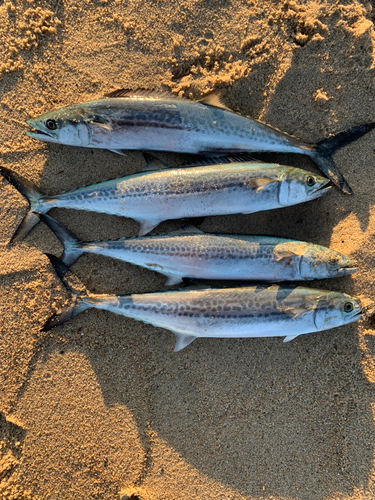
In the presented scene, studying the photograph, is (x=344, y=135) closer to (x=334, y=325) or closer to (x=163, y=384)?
(x=334, y=325)

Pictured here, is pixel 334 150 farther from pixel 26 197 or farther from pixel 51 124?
pixel 26 197

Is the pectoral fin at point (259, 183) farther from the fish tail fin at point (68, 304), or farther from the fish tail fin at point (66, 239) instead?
the fish tail fin at point (68, 304)

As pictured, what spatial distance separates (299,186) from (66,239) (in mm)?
2281

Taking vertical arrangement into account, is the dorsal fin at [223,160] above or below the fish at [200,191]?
above

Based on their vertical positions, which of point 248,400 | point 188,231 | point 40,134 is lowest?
point 248,400

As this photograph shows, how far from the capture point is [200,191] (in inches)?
120

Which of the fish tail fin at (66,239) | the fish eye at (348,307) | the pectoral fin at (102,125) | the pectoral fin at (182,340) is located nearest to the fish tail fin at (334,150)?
the fish eye at (348,307)

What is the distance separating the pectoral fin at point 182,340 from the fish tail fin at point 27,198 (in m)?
1.81

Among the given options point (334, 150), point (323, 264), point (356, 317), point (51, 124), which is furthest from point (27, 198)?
point (356, 317)

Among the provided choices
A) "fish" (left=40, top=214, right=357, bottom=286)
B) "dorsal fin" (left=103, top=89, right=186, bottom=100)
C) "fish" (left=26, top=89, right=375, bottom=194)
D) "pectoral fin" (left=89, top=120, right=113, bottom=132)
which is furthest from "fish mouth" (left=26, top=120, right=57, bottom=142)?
"fish" (left=40, top=214, right=357, bottom=286)

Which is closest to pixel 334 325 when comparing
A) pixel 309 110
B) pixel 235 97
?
pixel 309 110

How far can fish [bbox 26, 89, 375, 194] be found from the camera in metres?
3.05

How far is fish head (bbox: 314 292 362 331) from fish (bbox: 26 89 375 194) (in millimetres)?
1442

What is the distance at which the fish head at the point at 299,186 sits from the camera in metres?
3.05
